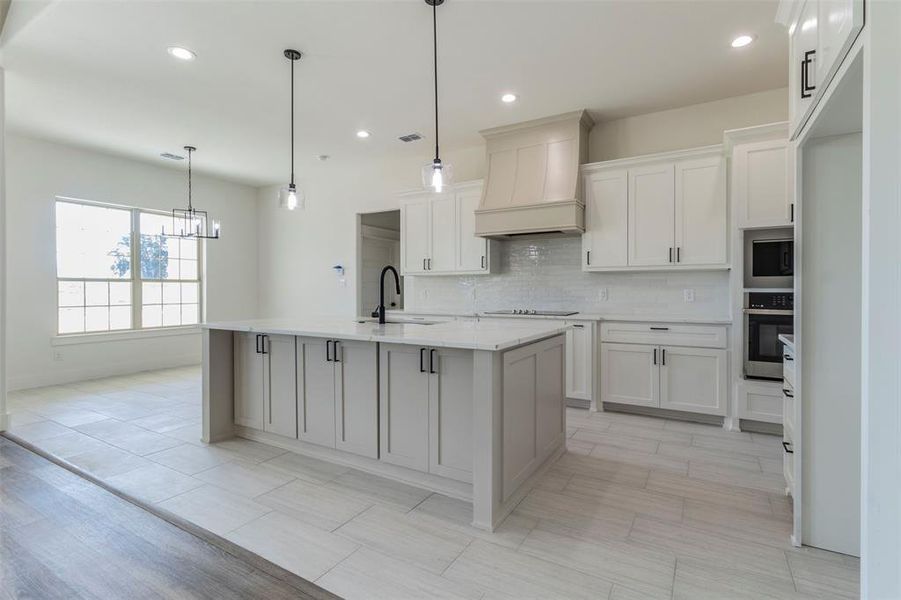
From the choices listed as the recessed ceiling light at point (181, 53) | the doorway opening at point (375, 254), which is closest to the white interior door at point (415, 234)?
the doorway opening at point (375, 254)

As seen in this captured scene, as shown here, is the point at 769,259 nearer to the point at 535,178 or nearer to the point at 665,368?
the point at 665,368

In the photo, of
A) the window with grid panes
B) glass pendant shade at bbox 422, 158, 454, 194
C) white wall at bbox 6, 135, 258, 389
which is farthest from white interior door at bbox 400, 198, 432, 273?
the window with grid panes

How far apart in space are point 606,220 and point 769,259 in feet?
4.63

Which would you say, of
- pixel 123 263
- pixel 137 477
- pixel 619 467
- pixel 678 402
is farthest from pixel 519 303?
pixel 123 263

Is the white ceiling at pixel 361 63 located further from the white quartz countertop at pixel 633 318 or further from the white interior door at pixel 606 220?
the white quartz countertop at pixel 633 318

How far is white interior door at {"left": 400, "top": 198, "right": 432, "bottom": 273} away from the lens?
5555 mm

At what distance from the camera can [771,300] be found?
3557 mm

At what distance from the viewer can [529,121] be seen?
4637mm

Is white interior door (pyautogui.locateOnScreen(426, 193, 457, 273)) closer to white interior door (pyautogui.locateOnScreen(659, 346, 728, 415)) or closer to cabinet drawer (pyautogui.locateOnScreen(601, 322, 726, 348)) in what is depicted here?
cabinet drawer (pyautogui.locateOnScreen(601, 322, 726, 348))

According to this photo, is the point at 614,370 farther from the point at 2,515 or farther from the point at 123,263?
the point at 123,263

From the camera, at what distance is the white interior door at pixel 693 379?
3.80 metres

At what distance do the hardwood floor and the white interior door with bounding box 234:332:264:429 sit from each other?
1.01 meters

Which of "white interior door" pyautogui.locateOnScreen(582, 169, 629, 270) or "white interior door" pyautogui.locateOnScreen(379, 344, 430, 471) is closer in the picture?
"white interior door" pyautogui.locateOnScreen(379, 344, 430, 471)

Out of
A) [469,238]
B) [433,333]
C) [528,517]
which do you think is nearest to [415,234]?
[469,238]
